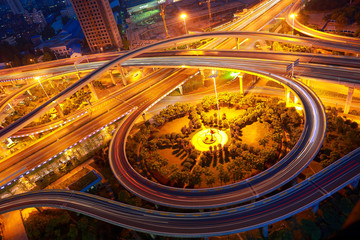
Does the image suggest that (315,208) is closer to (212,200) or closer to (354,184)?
(354,184)

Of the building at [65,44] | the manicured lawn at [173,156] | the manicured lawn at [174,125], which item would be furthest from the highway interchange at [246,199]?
the building at [65,44]

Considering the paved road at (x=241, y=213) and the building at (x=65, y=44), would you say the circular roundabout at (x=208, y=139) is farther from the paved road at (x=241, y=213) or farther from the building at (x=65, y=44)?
the building at (x=65, y=44)

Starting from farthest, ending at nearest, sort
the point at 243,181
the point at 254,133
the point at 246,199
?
the point at 254,133 → the point at 243,181 → the point at 246,199

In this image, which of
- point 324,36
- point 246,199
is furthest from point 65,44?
point 246,199

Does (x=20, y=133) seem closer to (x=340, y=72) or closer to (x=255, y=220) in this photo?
(x=255, y=220)

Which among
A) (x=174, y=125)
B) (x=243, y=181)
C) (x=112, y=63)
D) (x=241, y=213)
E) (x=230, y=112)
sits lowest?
(x=230, y=112)

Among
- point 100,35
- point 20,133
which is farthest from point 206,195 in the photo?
point 100,35

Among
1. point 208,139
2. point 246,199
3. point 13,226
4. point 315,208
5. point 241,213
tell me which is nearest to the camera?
point 241,213
